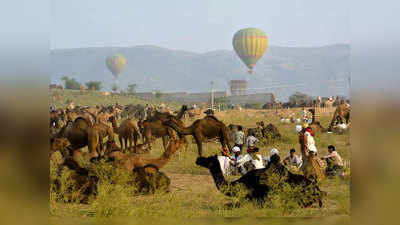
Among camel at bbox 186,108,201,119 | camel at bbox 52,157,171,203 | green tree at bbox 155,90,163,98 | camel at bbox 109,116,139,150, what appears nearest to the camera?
camel at bbox 52,157,171,203

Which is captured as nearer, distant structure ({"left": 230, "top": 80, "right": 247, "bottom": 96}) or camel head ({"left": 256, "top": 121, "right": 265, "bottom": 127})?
camel head ({"left": 256, "top": 121, "right": 265, "bottom": 127})

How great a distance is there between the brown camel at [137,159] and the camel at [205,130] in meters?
0.99

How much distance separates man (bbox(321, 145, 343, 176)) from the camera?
11.9 metres

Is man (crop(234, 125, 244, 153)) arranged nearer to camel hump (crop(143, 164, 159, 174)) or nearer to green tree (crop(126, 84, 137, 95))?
camel hump (crop(143, 164, 159, 174))

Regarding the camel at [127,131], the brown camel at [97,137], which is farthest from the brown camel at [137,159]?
Result: the camel at [127,131]

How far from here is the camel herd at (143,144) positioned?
1107 centimetres

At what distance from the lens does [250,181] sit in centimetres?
1105

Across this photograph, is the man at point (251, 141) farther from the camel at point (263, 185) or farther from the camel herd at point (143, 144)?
the camel at point (263, 185)

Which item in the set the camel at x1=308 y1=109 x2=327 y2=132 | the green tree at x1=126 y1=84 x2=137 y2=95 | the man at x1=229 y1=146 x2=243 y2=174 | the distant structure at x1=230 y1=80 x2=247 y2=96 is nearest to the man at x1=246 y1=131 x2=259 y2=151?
the man at x1=229 y1=146 x2=243 y2=174

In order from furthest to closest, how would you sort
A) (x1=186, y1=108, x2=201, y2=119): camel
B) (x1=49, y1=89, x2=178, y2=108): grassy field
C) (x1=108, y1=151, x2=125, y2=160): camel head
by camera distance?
(x1=49, y1=89, x2=178, y2=108): grassy field < (x1=186, y1=108, x2=201, y2=119): camel < (x1=108, y1=151, x2=125, y2=160): camel head

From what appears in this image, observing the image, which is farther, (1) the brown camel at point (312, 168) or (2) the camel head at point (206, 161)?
(1) the brown camel at point (312, 168)
